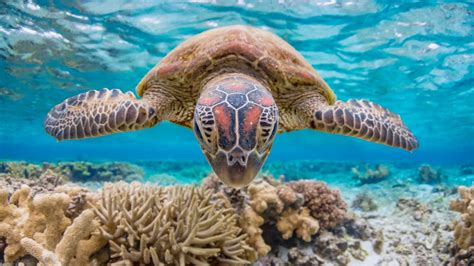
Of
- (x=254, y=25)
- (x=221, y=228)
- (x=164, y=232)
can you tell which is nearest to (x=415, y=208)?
(x=221, y=228)

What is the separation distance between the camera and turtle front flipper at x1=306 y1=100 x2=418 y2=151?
400cm

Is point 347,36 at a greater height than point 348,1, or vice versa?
point 347,36

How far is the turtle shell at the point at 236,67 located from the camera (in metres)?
3.92

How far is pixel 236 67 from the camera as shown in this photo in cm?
401

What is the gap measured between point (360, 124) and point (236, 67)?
1834 millimetres

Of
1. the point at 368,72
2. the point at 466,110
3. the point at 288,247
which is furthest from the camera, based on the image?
the point at 466,110

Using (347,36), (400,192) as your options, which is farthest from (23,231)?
(347,36)

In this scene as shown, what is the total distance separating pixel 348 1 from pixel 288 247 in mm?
9285

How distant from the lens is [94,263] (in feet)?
9.70

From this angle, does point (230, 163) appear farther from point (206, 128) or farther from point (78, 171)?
point (78, 171)

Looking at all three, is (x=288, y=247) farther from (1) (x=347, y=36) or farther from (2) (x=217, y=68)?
(1) (x=347, y=36)

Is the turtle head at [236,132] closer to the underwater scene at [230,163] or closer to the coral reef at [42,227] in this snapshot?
the underwater scene at [230,163]

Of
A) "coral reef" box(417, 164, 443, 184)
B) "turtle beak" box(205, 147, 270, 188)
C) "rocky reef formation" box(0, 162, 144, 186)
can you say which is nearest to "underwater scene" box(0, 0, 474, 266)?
"turtle beak" box(205, 147, 270, 188)

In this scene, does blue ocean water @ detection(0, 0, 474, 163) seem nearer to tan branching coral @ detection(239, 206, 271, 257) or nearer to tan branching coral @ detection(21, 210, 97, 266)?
tan branching coral @ detection(239, 206, 271, 257)
